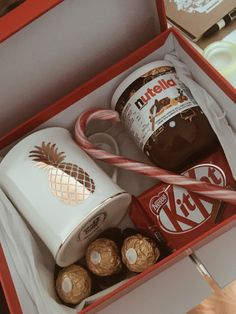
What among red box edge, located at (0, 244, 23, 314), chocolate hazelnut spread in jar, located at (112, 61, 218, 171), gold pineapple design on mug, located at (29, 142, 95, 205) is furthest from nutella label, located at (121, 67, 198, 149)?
red box edge, located at (0, 244, 23, 314)

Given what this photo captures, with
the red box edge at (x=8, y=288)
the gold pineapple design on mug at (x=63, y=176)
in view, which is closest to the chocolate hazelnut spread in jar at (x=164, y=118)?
the gold pineapple design on mug at (x=63, y=176)

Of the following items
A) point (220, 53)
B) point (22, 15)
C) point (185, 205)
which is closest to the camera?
point (22, 15)

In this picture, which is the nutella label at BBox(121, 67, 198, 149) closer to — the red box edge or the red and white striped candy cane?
the red and white striped candy cane

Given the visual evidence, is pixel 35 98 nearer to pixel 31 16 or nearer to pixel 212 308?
pixel 31 16

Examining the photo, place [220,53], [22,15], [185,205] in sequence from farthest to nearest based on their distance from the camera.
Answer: [220,53], [185,205], [22,15]

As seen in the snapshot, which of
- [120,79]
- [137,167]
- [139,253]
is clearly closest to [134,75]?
[120,79]

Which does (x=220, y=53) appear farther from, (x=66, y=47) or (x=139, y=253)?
(x=139, y=253)

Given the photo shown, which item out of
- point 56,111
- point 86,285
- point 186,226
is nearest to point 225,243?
point 186,226
